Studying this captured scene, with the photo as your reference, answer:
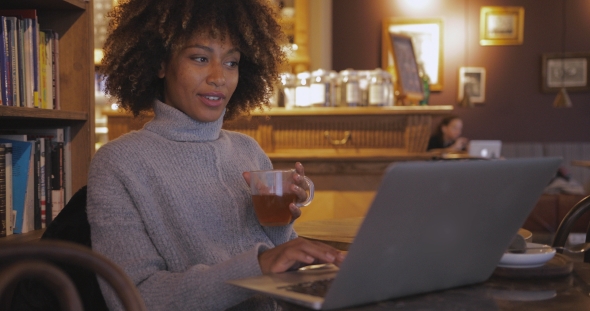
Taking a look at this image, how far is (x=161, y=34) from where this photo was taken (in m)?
1.50

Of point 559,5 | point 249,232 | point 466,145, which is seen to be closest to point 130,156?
point 249,232

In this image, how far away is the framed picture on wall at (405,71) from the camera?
4289 mm

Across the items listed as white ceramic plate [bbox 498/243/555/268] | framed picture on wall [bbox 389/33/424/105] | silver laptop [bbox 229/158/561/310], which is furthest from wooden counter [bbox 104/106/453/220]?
silver laptop [bbox 229/158/561/310]

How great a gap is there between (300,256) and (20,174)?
3.60ft

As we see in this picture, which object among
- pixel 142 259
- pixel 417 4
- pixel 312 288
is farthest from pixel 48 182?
pixel 417 4

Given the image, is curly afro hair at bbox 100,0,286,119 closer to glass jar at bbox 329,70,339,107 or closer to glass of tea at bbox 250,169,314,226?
glass of tea at bbox 250,169,314,226

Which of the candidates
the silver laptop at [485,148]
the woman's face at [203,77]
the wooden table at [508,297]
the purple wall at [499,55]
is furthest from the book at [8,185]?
the purple wall at [499,55]

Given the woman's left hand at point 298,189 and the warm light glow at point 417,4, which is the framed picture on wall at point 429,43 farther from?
the woman's left hand at point 298,189

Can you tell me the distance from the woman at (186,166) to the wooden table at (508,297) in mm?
152

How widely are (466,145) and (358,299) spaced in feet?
20.2

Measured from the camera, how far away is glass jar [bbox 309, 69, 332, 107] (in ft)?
13.4

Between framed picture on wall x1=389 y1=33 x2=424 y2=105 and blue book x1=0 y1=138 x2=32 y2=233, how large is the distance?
285cm

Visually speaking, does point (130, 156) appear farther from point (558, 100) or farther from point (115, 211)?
point (558, 100)

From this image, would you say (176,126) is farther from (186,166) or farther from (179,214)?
(179,214)
